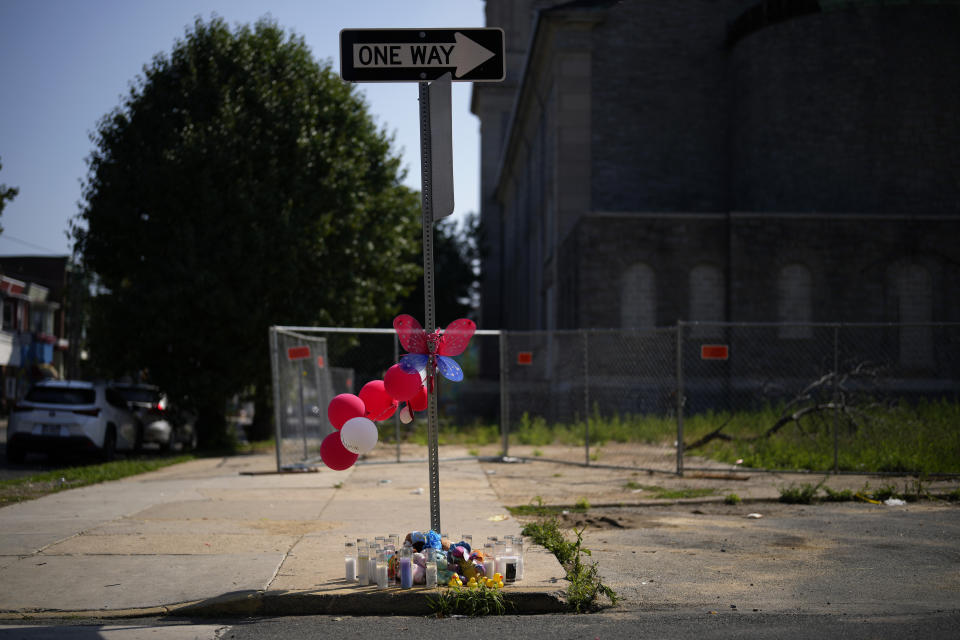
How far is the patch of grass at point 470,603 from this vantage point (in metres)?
5.71

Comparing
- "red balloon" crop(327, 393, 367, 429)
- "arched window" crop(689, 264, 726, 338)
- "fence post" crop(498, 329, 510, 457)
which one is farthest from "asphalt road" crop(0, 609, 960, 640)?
"arched window" crop(689, 264, 726, 338)

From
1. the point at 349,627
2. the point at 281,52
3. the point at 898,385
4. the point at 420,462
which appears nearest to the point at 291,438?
the point at 420,462

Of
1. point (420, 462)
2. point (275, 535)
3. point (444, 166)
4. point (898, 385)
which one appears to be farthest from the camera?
point (898, 385)

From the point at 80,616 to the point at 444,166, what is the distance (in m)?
3.69

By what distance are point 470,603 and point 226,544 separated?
118 inches

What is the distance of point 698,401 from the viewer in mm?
26969

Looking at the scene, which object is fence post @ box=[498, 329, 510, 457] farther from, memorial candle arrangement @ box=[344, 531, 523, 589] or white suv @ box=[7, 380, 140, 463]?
memorial candle arrangement @ box=[344, 531, 523, 589]

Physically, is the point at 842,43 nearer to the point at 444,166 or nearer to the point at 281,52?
the point at 281,52

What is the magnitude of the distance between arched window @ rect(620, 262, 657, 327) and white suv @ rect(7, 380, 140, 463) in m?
14.9

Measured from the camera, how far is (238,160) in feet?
71.4

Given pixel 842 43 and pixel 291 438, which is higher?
pixel 842 43

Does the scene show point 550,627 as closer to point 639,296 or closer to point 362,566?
point 362,566

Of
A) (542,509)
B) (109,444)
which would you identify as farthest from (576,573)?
(109,444)

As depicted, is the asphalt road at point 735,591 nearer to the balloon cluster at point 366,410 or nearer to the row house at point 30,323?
the balloon cluster at point 366,410
